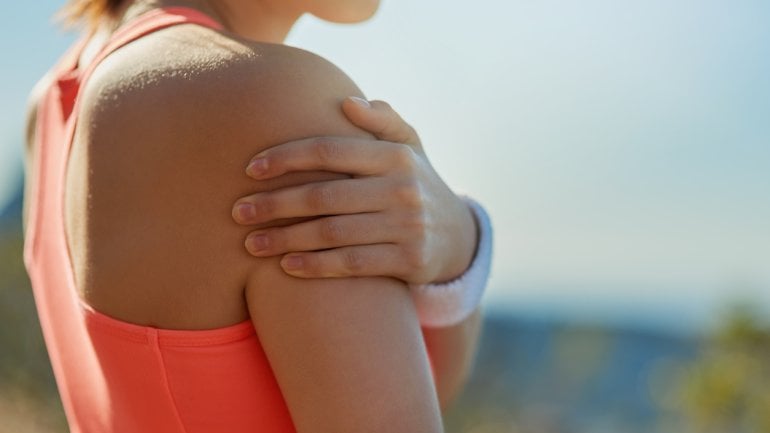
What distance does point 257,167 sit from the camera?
76 centimetres

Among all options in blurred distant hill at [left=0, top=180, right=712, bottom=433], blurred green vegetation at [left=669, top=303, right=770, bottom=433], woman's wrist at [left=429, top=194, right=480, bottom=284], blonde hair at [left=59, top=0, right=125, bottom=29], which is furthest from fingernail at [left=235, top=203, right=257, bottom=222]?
blurred green vegetation at [left=669, top=303, right=770, bottom=433]

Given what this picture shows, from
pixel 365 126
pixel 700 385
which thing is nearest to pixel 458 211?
pixel 365 126

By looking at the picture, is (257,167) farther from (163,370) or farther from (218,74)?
(163,370)

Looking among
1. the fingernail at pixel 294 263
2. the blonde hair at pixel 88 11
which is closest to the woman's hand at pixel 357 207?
the fingernail at pixel 294 263

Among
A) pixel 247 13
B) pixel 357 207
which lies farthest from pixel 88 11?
pixel 357 207

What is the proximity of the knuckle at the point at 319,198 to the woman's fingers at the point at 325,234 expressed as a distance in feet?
0.06

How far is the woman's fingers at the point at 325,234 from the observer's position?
764 millimetres

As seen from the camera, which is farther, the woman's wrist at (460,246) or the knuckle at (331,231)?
the woman's wrist at (460,246)

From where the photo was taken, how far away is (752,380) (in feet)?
25.4

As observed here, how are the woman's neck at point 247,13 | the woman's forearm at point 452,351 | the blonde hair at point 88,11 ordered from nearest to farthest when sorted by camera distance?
1. the woman's neck at point 247,13
2. the blonde hair at point 88,11
3. the woman's forearm at point 452,351

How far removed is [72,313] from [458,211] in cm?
46

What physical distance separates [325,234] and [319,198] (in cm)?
4

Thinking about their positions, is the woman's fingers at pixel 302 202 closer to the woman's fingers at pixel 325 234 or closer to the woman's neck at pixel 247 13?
the woman's fingers at pixel 325 234

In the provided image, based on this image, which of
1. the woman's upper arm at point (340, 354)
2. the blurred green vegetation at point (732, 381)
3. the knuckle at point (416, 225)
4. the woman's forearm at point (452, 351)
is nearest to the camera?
the woman's upper arm at point (340, 354)
